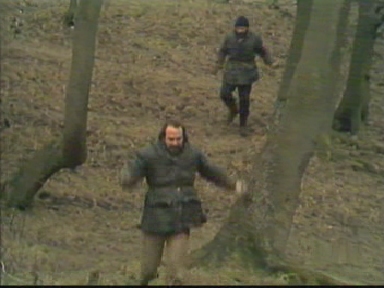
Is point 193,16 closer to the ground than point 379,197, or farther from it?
farther from it

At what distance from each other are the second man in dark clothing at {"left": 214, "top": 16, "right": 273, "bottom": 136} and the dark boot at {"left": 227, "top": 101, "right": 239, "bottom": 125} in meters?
0.20

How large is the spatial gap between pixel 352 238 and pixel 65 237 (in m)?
3.50

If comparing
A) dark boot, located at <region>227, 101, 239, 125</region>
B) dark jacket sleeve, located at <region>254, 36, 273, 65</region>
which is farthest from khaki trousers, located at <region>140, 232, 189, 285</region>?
dark boot, located at <region>227, 101, 239, 125</region>

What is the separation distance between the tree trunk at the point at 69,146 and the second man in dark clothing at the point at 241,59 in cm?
382

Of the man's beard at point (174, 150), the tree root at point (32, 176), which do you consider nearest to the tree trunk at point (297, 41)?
the man's beard at point (174, 150)

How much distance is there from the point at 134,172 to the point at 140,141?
8.00 metres

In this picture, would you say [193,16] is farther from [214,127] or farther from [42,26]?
[214,127]

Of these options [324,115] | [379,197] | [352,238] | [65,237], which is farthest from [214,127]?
[324,115]

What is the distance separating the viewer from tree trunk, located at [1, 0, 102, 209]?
12367mm

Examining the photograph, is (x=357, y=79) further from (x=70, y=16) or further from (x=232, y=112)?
(x=70, y=16)

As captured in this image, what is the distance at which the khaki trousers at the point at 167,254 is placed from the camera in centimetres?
874

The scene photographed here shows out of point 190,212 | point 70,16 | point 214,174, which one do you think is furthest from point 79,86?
point 70,16

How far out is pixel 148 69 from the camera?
21.1 m

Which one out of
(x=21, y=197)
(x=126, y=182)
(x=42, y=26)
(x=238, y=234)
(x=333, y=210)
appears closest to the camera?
(x=126, y=182)
